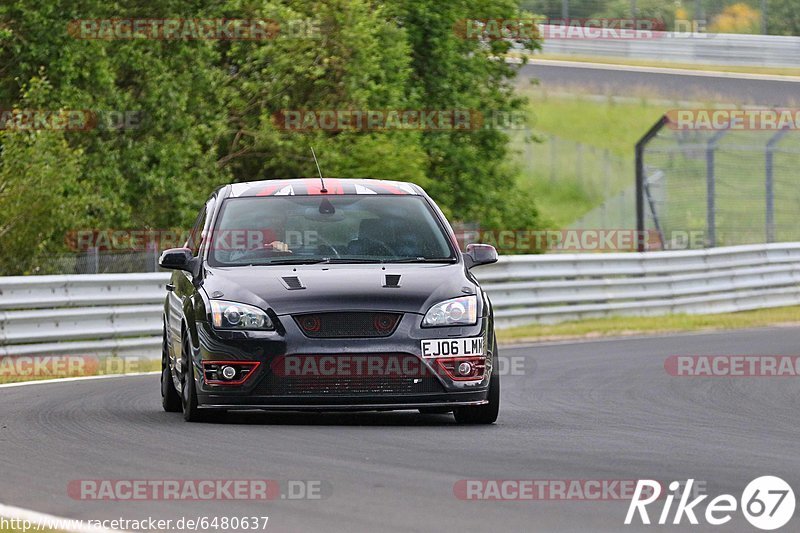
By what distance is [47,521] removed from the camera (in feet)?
21.7

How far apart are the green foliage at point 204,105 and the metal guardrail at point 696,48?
1811 cm

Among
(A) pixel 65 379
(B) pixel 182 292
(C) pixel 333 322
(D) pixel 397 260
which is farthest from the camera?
(A) pixel 65 379

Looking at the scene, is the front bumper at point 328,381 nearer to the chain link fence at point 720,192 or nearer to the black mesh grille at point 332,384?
the black mesh grille at point 332,384

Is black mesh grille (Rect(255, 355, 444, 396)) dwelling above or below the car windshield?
below

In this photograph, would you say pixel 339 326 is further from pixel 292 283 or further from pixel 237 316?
pixel 237 316

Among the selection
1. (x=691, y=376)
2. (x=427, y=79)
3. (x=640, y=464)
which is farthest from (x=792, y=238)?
(x=640, y=464)

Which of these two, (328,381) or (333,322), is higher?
(333,322)

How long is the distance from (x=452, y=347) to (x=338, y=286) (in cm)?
77

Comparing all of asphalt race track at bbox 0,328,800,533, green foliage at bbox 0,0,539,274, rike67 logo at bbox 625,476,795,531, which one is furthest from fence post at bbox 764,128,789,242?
rike67 logo at bbox 625,476,795,531

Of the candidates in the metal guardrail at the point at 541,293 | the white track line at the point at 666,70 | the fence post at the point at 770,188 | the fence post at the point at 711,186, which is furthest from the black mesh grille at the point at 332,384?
the white track line at the point at 666,70

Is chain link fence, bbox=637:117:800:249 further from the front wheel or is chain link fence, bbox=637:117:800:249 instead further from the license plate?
the license plate

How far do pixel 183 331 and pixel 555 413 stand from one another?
258cm

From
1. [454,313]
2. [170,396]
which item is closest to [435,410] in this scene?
[454,313]

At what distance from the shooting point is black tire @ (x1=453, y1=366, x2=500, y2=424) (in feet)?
33.8
